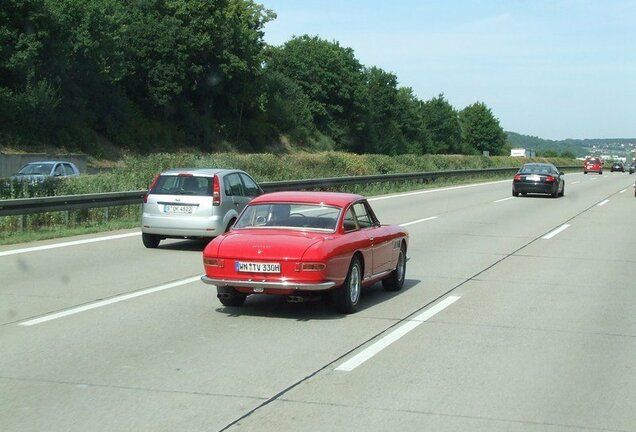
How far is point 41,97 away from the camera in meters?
51.1

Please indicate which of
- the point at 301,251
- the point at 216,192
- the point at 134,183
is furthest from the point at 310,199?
the point at 134,183

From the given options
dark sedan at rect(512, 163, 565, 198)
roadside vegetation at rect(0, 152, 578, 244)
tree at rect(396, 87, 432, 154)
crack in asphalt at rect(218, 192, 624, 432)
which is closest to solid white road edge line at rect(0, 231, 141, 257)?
roadside vegetation at rect(0, 152, 578, 244)

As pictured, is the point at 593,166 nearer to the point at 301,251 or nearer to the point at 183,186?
the point at 183,186

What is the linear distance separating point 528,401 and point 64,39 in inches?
2003

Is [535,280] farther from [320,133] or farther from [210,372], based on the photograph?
[320,133]

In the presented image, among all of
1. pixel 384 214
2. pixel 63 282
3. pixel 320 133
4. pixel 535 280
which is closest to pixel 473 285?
pixel 535 280

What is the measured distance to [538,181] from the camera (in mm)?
36656

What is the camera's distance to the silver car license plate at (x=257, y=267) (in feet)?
30.8

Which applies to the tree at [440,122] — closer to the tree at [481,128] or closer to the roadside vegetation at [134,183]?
the tree at [481,128]

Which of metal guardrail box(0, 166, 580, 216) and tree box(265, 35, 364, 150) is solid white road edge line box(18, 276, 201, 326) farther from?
tree box(265, 35, 364, 150)

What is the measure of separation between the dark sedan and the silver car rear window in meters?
22.9

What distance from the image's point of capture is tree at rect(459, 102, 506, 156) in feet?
571

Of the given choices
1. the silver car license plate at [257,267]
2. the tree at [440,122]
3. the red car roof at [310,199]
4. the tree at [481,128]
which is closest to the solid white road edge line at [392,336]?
the silver car license plate at [257,267]

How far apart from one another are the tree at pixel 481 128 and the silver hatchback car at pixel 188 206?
160 m
